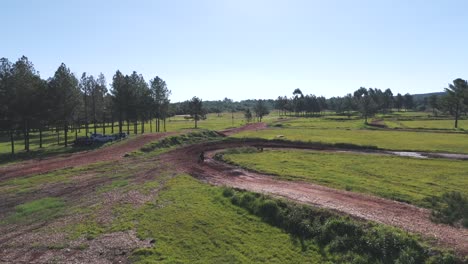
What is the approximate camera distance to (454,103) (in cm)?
11356

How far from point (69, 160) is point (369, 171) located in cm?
3587

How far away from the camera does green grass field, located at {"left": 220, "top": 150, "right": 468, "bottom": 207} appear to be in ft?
98.7

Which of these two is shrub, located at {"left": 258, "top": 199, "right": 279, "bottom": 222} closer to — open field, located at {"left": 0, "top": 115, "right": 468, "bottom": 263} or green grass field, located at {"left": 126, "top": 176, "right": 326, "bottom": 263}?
open field, located at {"left": 0, "top": 115, "right": 468, "bottom": 263}

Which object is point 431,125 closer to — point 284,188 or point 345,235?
point 284,188

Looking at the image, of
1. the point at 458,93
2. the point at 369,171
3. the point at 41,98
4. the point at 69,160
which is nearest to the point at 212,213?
the point at 369,171

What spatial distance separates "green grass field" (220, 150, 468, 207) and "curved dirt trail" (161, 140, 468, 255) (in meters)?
1.90

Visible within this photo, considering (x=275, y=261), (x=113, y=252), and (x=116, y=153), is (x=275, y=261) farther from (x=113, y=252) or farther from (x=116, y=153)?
(x=116, y=153)

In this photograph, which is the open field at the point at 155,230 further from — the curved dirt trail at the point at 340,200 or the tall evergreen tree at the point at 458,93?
the tall evergreen tree at the point at 458,93

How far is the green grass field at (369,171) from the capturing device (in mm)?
30084

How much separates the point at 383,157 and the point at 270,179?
22.5 metres

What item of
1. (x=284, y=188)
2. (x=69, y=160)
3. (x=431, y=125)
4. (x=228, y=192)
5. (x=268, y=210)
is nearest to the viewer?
(x=268, y=210)

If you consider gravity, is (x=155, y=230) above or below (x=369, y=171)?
below

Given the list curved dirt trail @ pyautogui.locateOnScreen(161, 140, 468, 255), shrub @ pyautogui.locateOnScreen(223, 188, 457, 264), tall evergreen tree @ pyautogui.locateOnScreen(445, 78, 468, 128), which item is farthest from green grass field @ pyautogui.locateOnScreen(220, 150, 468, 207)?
tall evergreen tree @ pyautogui.locateOnScreen(445, 78, 468, 128)

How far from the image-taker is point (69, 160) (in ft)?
158
